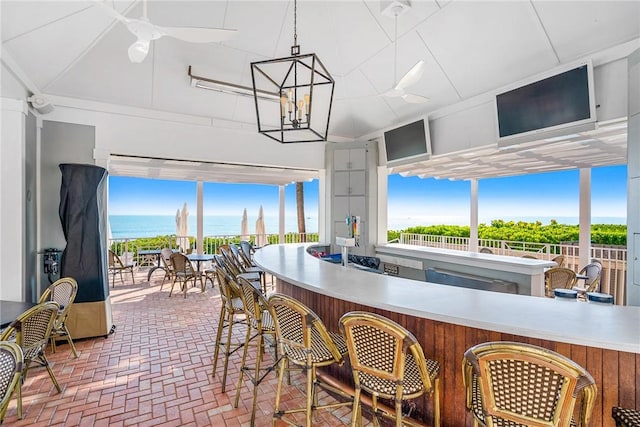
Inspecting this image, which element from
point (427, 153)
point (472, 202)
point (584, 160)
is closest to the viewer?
point (427, 153)

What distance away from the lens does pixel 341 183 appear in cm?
A: 572

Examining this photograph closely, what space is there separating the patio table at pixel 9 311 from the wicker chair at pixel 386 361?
2435 mm

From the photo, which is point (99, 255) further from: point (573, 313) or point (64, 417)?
point (573, 313)

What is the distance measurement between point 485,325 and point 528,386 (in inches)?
12.3

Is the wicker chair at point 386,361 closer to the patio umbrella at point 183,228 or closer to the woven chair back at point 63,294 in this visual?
the woven chair back at point 63,294

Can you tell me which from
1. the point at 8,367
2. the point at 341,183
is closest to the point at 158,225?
the point at 341,183

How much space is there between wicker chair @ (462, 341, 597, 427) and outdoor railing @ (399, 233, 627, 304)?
515 centimetres

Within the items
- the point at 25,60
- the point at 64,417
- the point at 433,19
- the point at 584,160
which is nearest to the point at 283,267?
the point at 64,417

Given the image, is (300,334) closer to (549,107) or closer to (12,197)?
(549,107)

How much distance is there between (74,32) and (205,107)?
1.70 m

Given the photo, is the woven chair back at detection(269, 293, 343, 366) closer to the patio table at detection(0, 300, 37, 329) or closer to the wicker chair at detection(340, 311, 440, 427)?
the wicker chair at detection(340, 311, 440, 427)

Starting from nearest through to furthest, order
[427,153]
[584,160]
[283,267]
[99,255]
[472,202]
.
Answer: [283,267]
[99,255]
[427,153]
[584,160]
[472,202]

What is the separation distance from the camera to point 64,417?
94.3 inches

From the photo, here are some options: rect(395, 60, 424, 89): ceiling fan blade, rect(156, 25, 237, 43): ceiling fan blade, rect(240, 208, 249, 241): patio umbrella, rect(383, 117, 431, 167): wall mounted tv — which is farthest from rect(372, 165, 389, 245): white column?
rect(240, 208, 249, 241): patio umbrella
